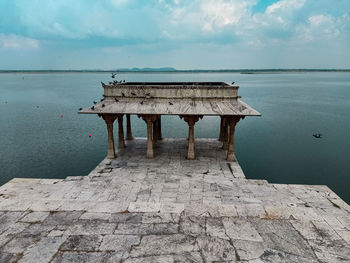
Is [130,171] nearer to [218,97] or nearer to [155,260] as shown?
[218,97]

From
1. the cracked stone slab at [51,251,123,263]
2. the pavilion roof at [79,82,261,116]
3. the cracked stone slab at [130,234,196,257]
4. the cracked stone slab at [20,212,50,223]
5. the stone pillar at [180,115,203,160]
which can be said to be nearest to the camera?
the cracked stone slab at [51,251,123,263]

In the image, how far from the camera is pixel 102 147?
24781 mm

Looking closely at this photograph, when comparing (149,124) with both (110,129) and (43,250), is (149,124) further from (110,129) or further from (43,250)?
(43,250)

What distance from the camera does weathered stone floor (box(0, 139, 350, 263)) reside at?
22.1 feet

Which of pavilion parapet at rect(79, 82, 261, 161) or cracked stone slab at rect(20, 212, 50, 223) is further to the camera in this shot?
pavilion parapet at rect(79, 82, 261, 161)

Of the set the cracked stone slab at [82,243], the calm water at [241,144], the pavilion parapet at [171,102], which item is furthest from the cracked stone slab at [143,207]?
the calm water at [241,144]

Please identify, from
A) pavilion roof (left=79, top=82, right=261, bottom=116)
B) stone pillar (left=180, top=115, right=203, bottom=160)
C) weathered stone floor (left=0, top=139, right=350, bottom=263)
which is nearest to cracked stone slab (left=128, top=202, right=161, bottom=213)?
weathered stone floor (left=0, top=139, right=350, bottom=263)

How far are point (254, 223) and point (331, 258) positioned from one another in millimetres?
2218

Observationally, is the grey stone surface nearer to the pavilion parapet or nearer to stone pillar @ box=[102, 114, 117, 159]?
the pavilion parapet

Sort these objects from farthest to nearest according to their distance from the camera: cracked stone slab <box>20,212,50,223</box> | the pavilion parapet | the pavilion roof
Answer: the pavilion roof → the pavilion parapet → cracked stone slab <box>20,212,50,223</box>

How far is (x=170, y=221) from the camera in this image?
320 inches

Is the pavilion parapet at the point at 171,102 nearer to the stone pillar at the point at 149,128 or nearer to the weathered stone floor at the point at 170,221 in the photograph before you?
the stone pillar at the point at 149,128

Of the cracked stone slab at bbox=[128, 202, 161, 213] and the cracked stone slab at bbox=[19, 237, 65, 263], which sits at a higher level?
the cracked stone slab at bbox=[19, 237, 65, 263]

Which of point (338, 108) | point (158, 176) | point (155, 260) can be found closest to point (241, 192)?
point (158, 176)
